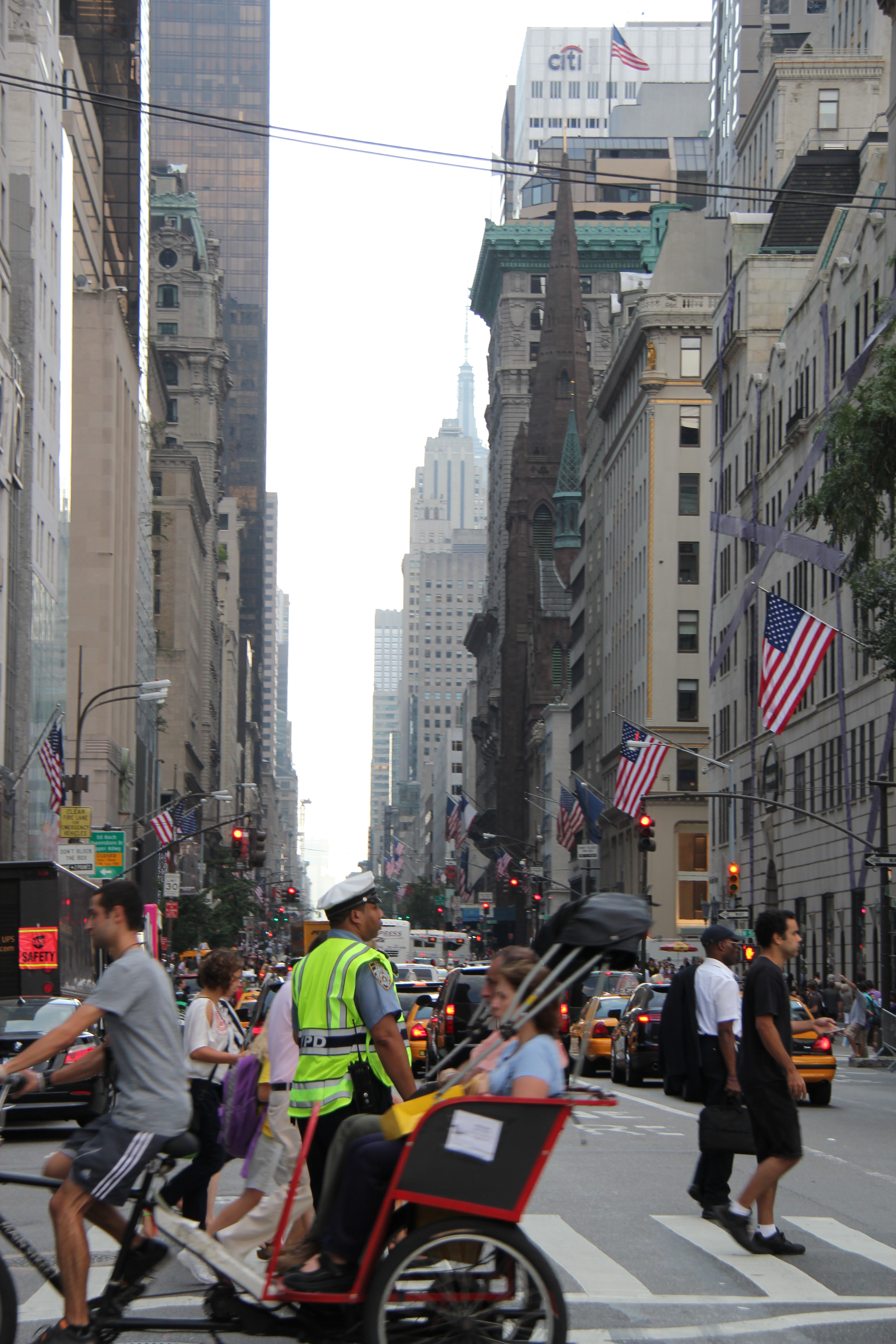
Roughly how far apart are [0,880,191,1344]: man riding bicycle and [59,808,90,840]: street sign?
37.6 m

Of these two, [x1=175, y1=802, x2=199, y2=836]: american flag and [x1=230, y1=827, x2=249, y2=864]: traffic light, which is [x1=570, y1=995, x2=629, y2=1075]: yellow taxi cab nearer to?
[x1=230, y1=827, x2=249, y2=864]: traffic light

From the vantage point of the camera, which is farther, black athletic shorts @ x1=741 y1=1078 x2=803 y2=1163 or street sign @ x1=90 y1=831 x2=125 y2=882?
street sign @ x1=90 y1=831 x2=125 y2=882

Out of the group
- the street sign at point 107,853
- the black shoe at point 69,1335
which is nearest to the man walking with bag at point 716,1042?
the black shoe at point 69,1335

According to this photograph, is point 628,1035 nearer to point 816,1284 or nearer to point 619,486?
point 816,1284

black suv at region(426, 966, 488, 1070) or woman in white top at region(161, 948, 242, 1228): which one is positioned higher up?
woman in white top at region(161, 948, 242, 1228)

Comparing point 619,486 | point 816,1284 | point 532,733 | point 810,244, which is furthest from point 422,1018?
point 532,733

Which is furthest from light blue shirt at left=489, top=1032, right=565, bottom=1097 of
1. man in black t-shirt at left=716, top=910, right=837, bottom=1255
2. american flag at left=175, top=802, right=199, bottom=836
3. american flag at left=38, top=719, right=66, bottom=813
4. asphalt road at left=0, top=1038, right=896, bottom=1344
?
american flag at left=175, top=802, right=199, bottom=836

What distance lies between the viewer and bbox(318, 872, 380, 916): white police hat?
8.11 m

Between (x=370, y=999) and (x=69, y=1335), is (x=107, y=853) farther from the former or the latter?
(x=69, y=1335)

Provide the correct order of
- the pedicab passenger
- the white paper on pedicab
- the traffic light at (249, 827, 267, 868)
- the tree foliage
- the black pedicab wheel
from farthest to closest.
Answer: the traffic light at (249, 827, 267, 868) < the tree foliage < the pedicab passenger < the white paper on pedicab < the black pedicab wheel

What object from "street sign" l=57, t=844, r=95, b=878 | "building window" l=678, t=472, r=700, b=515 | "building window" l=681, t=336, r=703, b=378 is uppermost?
"building window" l=681, t=336, r=703, b=378

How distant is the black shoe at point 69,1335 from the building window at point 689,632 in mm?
80813

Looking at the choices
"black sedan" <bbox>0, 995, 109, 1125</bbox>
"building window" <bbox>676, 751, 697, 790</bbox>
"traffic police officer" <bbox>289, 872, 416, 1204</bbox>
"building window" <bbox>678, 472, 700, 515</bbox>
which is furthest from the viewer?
"building window" <bbox>678, 472, 700, 515</bbox>

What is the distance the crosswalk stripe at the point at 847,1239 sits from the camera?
1069 centimetres
